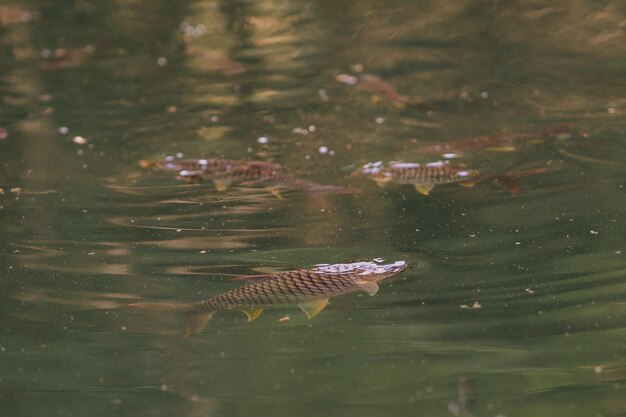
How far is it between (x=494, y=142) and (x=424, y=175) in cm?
80

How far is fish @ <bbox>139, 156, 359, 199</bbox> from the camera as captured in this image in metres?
5.30

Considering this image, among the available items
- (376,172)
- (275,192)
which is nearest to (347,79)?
(376,172)

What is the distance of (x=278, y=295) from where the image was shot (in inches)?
145

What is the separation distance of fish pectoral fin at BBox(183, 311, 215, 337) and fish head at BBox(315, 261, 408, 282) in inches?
20.5

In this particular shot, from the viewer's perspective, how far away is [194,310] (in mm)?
3762

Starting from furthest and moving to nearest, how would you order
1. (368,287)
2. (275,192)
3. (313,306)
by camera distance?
(275,192) < (368,287) < (313,306)

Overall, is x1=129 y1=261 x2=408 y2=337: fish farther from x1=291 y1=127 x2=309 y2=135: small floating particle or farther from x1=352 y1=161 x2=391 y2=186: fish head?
x1=291 y1=127 x2=309 y2=135: small floating particle

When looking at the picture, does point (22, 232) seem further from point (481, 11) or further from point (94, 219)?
point (481, 11)

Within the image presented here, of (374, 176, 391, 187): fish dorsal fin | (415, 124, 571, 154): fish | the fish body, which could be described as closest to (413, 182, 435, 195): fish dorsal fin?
the fish body

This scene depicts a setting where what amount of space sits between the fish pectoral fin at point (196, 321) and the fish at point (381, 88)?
347cm

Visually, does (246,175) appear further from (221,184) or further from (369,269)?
(369,269)

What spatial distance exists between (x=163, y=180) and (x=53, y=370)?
226 centimetres

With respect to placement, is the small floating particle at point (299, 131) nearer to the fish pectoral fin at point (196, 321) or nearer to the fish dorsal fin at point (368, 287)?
the fish dorsal fin at point (368, 287)

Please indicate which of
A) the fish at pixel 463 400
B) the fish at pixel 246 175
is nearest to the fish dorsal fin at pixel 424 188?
the fish at pixel 246 175
